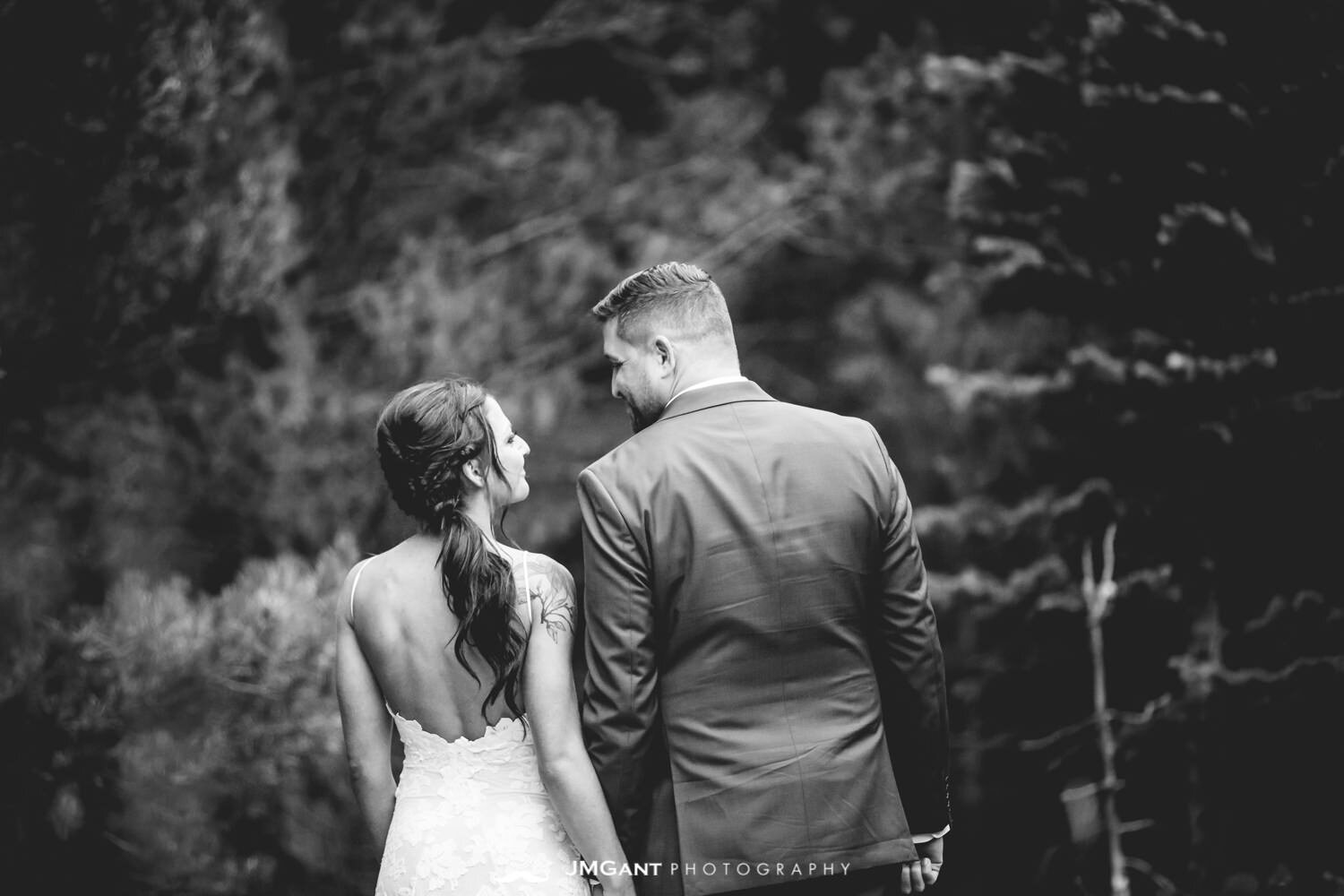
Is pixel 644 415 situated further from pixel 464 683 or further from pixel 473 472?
pixel 464 683

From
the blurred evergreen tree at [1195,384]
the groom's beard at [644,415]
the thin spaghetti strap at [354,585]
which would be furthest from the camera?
the blurred evergreen tree at [1195,384]

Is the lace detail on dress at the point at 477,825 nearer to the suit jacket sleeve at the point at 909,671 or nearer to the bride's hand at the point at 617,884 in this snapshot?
the bride's hand at the point at 617,884

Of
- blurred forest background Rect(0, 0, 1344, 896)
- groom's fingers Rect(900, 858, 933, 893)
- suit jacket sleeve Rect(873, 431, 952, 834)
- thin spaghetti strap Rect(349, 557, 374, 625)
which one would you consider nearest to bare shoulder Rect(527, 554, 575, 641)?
thin spaghetti strap Rect(349, 557, 374, 625)

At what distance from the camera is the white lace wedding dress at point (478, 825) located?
2.30m

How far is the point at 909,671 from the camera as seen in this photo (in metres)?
2.38

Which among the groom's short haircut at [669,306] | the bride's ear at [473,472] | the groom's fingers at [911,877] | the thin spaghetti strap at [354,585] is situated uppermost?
the groom's short haircut at [669,306]

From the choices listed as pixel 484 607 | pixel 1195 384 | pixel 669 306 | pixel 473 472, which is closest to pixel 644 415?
pixel 669 306

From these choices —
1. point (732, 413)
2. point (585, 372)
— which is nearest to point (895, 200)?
point (585, 372)

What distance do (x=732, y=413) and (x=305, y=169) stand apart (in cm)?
339

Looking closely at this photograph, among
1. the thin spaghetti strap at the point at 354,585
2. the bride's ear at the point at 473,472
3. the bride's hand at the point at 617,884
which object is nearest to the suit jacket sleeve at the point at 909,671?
the bride's hand at the point at 617,884

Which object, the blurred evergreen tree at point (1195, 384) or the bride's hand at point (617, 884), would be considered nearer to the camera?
the bride's hand at point (617, 884)

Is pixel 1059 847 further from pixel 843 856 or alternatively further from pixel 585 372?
pixel 585 372

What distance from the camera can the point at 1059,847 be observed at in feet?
11.9

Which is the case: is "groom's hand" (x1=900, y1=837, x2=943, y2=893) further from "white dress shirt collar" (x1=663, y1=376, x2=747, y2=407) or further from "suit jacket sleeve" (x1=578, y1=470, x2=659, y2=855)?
"white dress shirt collar" (x1=663, y1=376, x2=747, y2=407)
